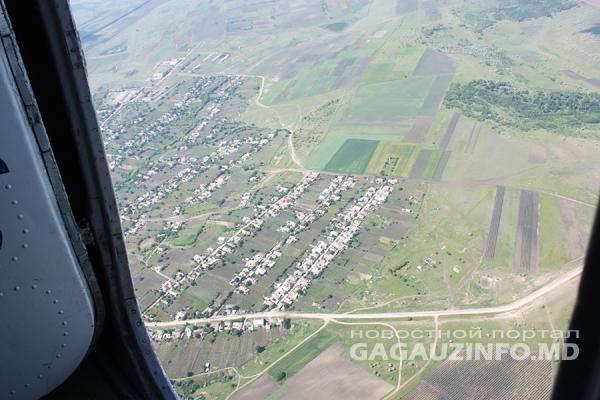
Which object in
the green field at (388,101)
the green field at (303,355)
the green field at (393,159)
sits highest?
the green field at (388,101)

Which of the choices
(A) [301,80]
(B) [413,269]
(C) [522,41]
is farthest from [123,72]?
(B) [413,269]

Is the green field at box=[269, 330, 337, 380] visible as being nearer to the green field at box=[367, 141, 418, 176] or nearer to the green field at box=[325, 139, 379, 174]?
the green field at box=[367, 141, 418, 176]

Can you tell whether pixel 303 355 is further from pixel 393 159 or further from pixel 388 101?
pixel 388 101

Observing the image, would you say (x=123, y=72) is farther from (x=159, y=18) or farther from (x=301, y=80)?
(x=301, y=80)

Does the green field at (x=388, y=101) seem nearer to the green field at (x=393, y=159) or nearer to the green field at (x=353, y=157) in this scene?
the green field at (x=353, y=157)

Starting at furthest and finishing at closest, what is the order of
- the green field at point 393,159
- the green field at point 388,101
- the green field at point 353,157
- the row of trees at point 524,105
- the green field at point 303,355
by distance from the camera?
the green field at point 388,101 < the row of trees at point 524,105 < the green field at point 353,157 < the green field at point 393,159 < the green field at point 303,355

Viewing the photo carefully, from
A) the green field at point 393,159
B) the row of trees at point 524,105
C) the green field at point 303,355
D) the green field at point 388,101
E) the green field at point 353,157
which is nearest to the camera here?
the green field at point 303,355

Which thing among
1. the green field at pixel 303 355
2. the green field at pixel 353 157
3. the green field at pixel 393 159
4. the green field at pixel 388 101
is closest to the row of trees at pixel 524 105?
the green field at pixel 388 101

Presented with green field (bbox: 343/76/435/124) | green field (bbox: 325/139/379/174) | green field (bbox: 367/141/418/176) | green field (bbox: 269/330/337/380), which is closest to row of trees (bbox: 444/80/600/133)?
green field (bbox: 343/76/435/124)
